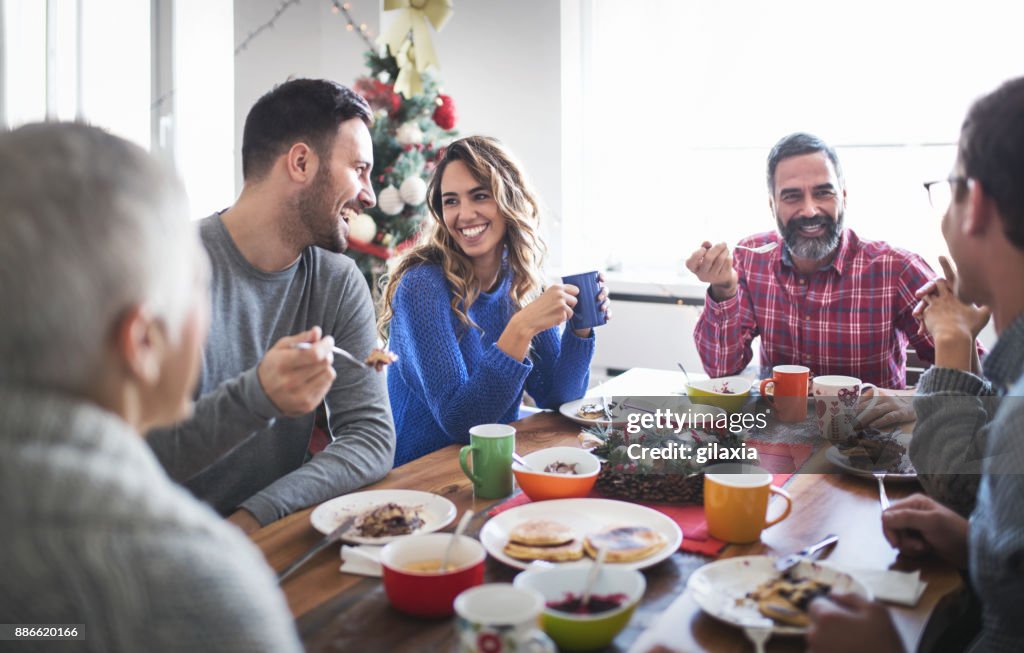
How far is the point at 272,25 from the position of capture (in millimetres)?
4383

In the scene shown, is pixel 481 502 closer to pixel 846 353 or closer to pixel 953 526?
pixel 953 526

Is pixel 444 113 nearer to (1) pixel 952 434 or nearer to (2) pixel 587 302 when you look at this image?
(2) pixel 587 302

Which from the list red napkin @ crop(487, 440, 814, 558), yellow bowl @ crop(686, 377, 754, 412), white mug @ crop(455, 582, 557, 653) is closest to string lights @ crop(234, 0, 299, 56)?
yellow bowl @ crop(686, 377, 754, 412)

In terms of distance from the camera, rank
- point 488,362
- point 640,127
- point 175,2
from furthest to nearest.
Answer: point 640,127 → point 175,2 → point 488,362

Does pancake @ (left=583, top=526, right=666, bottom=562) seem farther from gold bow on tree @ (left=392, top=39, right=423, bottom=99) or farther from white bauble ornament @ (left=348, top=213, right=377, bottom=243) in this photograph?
white bauble ornament @ (left=348, top=213, right=377, bottom=243)

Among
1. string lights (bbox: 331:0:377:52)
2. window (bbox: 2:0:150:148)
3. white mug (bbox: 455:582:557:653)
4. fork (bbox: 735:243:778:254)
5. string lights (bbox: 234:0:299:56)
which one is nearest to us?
white mug (bbox: 455:582:557:653)

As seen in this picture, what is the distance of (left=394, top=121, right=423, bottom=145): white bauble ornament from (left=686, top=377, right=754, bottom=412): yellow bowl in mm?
2352

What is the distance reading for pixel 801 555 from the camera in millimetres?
1191

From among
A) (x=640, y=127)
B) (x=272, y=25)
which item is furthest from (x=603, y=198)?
(x=272, y=25)

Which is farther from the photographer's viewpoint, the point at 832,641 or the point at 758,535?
the point at 758,535

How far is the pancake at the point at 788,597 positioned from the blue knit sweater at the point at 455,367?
953 mm

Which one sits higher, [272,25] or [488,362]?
[272,25]

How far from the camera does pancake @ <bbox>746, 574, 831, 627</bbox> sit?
101cm

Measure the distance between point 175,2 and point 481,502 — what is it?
2946 millimetres
